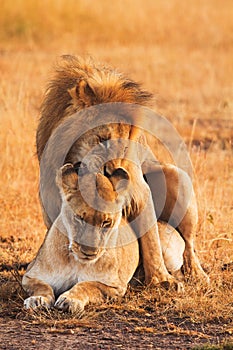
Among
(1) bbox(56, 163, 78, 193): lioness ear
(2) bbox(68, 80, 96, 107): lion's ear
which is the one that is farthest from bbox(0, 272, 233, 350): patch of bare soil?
(2) bbox(68, 80, 96, 107): lion's ear

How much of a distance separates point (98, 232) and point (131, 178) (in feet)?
2.18

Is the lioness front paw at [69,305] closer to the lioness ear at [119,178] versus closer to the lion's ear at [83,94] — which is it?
the lioness ear at [119,178]

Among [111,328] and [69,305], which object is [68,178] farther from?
[111,328]

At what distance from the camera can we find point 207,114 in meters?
11.5

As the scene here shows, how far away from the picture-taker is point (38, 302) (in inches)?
193

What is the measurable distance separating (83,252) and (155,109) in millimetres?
3934

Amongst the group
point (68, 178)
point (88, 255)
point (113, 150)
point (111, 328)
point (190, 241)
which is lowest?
point (111, 328)

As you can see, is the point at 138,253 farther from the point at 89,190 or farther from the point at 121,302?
the point at 89,190

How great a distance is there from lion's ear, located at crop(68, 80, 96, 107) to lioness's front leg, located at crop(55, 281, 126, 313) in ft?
3.57

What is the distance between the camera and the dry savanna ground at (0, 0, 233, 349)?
476 cm

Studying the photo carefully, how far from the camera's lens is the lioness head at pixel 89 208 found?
4.58m

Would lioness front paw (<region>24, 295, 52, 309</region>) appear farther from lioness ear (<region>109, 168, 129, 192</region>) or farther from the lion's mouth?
lioness ear (<region>109, 168, 129, 192</region>)

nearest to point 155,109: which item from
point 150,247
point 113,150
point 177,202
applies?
point 177,202

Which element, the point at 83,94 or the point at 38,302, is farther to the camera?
the point at 83,94
